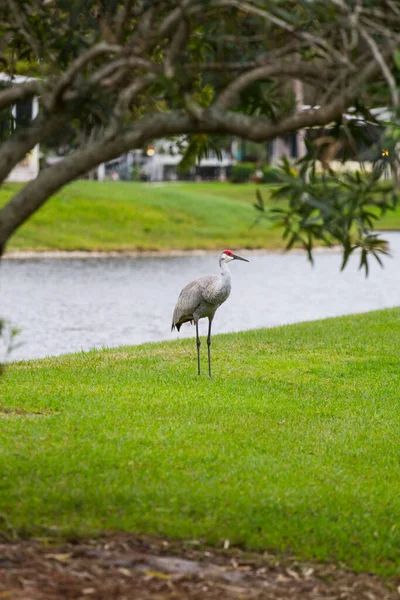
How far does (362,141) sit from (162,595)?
368 centimetres

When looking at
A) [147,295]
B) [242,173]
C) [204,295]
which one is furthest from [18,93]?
[242,173]

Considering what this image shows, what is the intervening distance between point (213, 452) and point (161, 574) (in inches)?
108

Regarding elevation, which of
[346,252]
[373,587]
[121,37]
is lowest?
[373,587]

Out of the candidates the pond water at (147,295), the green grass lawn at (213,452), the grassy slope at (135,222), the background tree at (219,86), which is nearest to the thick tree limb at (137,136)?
the background tree at (219,86)

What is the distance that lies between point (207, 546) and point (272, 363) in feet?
24.4

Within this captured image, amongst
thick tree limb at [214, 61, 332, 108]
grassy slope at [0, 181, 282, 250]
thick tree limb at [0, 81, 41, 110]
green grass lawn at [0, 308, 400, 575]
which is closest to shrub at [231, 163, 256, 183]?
grassy slope at [0, 181, 282, 250]

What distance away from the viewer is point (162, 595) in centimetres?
638

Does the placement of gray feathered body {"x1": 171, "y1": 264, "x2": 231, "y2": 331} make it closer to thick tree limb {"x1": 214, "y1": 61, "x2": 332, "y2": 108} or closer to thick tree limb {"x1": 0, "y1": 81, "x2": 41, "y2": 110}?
thick tree limb {"x1": 0, "y1": 81, "x2": 41, "y2": 110}

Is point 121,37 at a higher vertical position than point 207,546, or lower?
higher

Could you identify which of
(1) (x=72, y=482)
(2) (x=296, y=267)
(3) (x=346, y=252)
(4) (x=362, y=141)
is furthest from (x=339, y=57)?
(2) (x=296, y=267)

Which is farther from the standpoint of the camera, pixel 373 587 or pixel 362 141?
pixel 362 141

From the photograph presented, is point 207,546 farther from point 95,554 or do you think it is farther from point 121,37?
point 121,37

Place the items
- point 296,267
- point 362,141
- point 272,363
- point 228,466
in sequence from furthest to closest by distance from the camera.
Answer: point 296,267 → point 272,363 → point 228,466 → point 362,141

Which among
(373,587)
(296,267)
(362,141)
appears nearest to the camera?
(373,587)
